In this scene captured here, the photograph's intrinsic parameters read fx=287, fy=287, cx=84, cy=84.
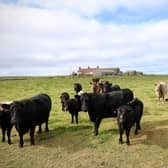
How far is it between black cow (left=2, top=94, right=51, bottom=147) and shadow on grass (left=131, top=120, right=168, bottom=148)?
3.76 meters

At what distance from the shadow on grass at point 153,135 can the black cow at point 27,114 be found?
3760 mm

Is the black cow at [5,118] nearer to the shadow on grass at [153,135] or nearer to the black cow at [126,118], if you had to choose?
the black cow at [126,118]

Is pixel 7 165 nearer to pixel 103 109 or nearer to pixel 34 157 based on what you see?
pixel 34 157

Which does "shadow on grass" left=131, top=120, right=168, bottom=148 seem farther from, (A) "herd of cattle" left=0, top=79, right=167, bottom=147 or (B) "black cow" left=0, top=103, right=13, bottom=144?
(B) "black cow" left=0, top=103, right=13, bottom=144

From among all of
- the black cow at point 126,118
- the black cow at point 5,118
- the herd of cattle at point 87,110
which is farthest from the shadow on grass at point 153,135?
the black cow at point 5,118

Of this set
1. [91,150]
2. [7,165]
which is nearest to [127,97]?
[91,150]

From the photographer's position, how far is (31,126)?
11.0m

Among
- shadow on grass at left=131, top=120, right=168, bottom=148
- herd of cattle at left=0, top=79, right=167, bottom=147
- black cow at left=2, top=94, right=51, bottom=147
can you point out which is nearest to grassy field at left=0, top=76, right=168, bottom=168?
shadow on grass at left=131, top=120, right=168, bottom=148

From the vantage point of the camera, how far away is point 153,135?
1062cm

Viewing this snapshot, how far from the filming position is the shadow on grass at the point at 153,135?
9948mm

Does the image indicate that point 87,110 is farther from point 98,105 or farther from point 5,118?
point 5,118

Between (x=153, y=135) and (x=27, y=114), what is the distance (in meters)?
4.74

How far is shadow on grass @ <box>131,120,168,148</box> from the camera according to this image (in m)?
9.95

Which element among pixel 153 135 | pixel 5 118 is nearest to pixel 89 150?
pixel 153 135
